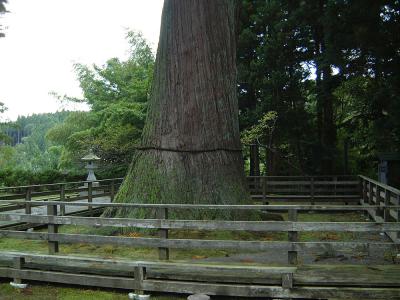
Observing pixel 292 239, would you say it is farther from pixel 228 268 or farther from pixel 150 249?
pixel 150 249

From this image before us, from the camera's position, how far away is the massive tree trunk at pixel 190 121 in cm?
930

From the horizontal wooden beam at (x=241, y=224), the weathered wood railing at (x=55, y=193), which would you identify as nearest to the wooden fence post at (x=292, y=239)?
the horizontal wooden beam at (x=241, y=224)

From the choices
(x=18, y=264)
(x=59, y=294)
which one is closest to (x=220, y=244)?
(x=59, y=294)

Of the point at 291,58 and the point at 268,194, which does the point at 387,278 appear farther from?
the point at 291,58

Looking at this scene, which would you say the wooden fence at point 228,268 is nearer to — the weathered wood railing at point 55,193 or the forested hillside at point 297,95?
the weathered wood railing at point 55,193

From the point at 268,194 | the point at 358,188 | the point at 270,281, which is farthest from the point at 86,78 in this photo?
the point at 270,281

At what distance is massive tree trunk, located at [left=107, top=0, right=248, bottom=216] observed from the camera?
9.30 meters

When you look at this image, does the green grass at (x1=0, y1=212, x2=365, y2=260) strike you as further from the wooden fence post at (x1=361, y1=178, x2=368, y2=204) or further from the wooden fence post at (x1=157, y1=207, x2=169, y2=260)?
the wooden fence post at (x1=361, y1=178, x2=368, y2=204)

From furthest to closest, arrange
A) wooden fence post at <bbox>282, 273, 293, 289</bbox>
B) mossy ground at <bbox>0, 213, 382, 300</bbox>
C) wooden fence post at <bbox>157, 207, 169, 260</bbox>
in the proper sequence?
wooden fence post at <bbox>157, 207, 169, 260</bbox>
mossy ground at <bbox>0, 213, 382, 300</bbox>
wooden fence post at <bbox>282, 273, 293, 289</bbox>

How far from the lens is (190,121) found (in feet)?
31.7

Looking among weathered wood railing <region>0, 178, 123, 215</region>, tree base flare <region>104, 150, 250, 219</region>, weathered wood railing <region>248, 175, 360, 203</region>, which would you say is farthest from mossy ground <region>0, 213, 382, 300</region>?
weathered wood railing <region>248, 175, 360, 203</region>

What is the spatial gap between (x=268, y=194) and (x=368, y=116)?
5.43 m

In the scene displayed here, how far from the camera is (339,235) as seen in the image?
9734 millimetres

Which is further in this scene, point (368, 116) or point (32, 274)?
point (368, 116)
